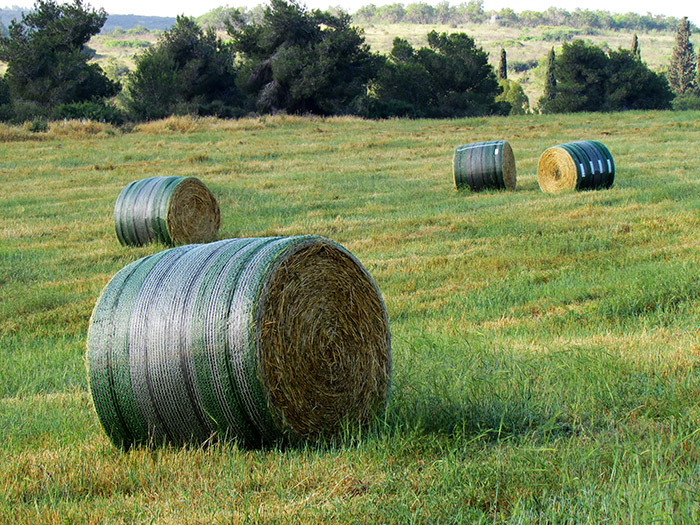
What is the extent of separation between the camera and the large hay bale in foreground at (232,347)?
378 centimetres

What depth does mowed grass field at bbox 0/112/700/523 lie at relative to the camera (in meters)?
3.14

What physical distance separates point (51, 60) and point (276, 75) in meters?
13.3

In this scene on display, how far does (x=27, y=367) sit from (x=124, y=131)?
28.5m

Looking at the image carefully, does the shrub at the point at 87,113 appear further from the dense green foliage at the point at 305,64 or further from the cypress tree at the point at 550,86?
the cypress tree at the point at 550,86

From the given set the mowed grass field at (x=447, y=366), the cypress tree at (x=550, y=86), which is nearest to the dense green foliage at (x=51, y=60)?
the mowed grass field at (x=447, y=366)

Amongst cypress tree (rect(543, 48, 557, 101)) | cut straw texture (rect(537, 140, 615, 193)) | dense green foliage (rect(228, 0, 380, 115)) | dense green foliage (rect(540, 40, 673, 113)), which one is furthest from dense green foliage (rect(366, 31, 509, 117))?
cut straw texture (rect(537, 140, 615, 193))

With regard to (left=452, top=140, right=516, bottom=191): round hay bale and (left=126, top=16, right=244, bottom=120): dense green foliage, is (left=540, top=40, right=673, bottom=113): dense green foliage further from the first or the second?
(left=452, top=140, right=516, bottom=191): round hay bale

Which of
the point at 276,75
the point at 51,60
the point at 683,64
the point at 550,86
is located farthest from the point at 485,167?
the point at 683,64

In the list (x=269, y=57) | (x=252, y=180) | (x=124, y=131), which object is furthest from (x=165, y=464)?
(x=269, y=57)

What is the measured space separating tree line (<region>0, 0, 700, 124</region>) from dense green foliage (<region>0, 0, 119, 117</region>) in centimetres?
6

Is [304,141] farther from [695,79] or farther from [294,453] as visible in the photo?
[695,79]

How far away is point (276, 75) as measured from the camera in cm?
4547

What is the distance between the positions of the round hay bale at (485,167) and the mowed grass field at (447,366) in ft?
1.41

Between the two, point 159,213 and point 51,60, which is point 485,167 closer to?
point 159,213
